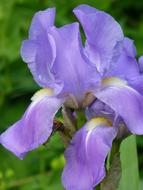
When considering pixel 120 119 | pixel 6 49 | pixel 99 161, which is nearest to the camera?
pixel 99 161

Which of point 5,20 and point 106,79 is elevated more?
point 106,79

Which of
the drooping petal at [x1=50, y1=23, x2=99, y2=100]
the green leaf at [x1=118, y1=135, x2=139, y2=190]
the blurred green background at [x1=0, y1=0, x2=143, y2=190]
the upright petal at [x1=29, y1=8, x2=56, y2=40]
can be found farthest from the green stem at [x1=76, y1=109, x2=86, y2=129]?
the blurred green background at [x1=0, y1=0, x2=143, y2=190]

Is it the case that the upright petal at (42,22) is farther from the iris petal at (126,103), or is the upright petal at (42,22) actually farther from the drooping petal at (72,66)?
the iris petal at (126,103)

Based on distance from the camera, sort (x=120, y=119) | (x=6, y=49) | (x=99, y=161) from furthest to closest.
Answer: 1. (x=6, y=49)
2. (x=120, y=119)
3. (x=99, y=161)

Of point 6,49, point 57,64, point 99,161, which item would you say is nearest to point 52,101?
point 57,64

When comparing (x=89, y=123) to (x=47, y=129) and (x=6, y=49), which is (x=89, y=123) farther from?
(x=6, y=49)
